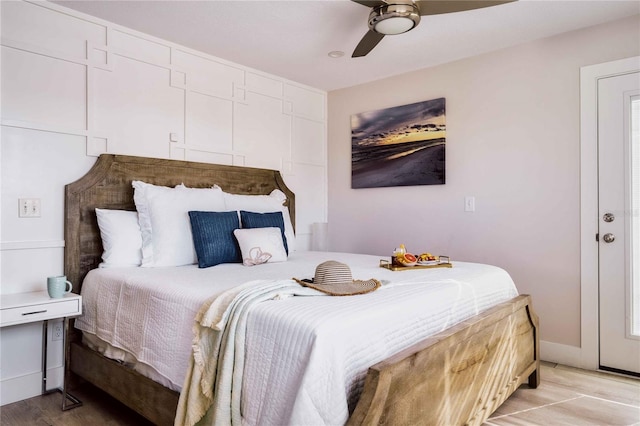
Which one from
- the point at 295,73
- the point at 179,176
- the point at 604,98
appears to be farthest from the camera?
the point at 295,73

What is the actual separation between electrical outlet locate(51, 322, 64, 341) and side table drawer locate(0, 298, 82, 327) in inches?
17.2

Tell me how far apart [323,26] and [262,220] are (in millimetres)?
1402

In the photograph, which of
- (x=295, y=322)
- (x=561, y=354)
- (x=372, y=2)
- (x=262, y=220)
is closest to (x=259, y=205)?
(x=262, y=220)

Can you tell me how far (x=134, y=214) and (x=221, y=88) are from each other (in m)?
1.35

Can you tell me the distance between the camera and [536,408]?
2.26m

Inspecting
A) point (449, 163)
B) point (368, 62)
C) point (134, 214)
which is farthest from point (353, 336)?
point (368, 62)

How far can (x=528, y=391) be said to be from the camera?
247 cm

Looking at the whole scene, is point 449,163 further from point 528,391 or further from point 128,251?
point 128,251

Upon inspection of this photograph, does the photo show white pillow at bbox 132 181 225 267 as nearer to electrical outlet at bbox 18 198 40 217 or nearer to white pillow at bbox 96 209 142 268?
white pillow at bbox 96 209 142 268

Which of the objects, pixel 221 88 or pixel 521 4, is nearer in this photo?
pixel 521 4

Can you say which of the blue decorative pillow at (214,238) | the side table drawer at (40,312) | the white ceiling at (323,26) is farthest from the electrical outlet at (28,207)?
the white ceiling at (323,26)

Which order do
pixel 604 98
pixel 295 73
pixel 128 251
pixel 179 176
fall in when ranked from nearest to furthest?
pixel 128 251, pixel 604 98, pixel 179 176, pixel 295 73

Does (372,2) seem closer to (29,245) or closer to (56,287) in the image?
(56,287)

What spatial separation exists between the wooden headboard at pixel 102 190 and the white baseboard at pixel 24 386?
1.73ft
